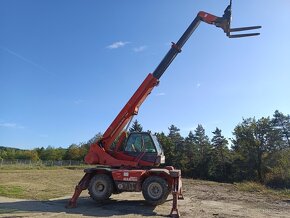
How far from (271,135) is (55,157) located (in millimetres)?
64860

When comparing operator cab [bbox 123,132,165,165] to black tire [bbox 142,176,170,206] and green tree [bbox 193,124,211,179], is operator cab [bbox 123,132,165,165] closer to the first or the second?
black tire [bbox 142,176,170,206]

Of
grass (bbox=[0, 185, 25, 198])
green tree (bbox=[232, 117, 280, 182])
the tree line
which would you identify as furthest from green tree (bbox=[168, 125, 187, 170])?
grass (bbox=[0, 185, 25, 198])

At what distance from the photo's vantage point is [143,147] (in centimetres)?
1523

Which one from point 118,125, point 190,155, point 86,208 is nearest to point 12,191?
point 86,208

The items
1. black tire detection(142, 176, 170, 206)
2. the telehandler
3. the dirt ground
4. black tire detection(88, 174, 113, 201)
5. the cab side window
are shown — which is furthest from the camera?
the cab side window

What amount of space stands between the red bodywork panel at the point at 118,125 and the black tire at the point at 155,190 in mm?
2336

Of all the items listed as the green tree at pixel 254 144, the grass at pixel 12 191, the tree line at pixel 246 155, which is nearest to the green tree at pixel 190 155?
the tree line at pixel 246 155

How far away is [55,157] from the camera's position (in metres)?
107

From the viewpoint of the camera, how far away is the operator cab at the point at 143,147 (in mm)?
15023

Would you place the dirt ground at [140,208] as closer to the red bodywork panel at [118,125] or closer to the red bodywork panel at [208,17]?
the red bodywork panel at [118,125]

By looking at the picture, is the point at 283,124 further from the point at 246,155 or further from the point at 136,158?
the point at 136,158

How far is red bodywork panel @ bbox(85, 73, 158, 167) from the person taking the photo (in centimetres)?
1572

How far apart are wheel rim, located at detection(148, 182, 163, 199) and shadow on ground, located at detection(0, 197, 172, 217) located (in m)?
0.47

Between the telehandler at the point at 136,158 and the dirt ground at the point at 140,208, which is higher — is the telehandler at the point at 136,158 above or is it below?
above
